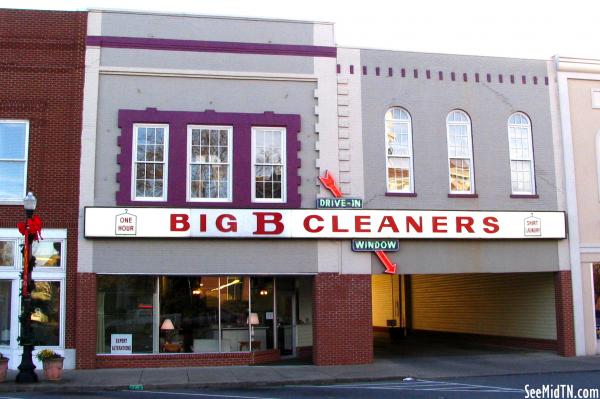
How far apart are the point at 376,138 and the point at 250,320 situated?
674 centimetres

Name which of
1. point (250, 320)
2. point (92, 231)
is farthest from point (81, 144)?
point (250, 320)

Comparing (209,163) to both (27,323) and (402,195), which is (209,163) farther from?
(27,323)

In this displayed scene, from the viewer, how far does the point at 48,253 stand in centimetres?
1994

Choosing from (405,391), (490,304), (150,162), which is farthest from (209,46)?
(490,304)

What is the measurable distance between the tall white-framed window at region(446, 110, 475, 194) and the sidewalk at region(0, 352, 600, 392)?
5.35 m

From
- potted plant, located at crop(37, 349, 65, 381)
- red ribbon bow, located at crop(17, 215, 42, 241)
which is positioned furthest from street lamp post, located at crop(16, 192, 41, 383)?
potted plant, located at crop(37, 349, 65, 381)

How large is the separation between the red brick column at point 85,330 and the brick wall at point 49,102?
0.32m

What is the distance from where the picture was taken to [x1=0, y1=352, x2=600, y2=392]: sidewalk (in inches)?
667

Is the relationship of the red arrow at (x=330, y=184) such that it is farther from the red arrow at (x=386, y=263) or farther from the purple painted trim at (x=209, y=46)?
the purple painted trim at (x=209, y=46)

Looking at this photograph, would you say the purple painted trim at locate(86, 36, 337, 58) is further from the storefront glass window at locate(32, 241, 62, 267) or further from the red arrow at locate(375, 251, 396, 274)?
the red arrow at locate(375, 251, 396, 274)

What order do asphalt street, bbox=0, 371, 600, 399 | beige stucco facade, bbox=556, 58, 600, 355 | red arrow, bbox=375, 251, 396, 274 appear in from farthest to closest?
beige stucco facade, bbox=556, 58, 600, 355
red arrow, bbox=375, 251, 396, 274
asphalt street, bbox=0, 371, 600, 399

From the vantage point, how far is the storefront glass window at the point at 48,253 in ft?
65.3

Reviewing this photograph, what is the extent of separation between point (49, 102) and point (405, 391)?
12684 mm

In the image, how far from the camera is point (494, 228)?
21.8m
